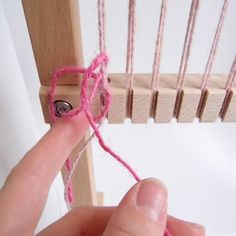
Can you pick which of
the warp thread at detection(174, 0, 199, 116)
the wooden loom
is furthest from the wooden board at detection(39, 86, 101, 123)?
the warp thread at detection(174, 0, 199, 116)

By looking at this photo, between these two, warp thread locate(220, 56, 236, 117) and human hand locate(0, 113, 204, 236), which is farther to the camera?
warp thread locate(220, 56, 236, 117)

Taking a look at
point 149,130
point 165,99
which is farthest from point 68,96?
point 149,130

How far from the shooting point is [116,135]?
734mm

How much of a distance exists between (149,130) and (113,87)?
34cm

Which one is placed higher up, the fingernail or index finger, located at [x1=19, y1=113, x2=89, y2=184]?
index finger, located at [x1=19, y1=113, x2=89, y2=184]

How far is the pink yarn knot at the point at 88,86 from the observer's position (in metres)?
0.35

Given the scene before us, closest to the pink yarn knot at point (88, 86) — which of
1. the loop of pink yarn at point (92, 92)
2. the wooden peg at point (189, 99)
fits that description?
the loop of pink yarn at point (92, 92)

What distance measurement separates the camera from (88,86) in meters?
0.38

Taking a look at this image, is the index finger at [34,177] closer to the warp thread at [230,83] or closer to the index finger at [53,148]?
the index finger at [53,148]

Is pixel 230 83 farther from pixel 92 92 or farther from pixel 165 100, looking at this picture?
pixel 92 92

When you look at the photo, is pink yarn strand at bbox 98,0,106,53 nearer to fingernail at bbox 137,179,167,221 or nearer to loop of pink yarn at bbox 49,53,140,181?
loop of pink yarn at bbox 49,53,140,181

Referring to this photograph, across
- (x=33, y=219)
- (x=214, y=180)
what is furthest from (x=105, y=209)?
→ (x=214, y=180)

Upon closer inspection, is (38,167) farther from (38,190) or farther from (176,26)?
(176,26)

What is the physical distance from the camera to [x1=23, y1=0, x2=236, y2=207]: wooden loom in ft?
1.13
